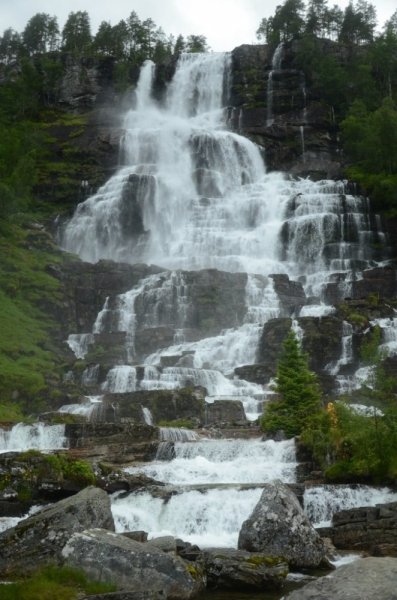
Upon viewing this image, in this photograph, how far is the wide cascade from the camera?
23.0m

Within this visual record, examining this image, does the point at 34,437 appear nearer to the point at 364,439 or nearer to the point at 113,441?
the point at 113,441

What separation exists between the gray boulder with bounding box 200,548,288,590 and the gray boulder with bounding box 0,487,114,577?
2.32 metres

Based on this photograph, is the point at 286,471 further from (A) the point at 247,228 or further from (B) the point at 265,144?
(B) the point at 265,144

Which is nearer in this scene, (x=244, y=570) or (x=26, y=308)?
(x=244, y=570)

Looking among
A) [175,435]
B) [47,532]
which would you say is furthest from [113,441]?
[47,532]

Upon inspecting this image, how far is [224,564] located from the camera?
505 inches

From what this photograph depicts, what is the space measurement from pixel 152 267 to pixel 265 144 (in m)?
29.8

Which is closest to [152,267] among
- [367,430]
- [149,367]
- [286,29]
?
[149,367]

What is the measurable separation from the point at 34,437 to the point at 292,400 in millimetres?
11238

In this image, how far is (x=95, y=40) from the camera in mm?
98938

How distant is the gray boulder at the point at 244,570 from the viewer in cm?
1247

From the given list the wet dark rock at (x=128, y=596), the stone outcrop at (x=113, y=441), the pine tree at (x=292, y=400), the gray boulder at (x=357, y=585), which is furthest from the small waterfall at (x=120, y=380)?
the gray boulder at (x=357, y=585)

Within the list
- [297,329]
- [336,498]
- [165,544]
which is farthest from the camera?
[297,329]

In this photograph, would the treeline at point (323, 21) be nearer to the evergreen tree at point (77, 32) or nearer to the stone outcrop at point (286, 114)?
the stone outcrop at point (286, 114)
